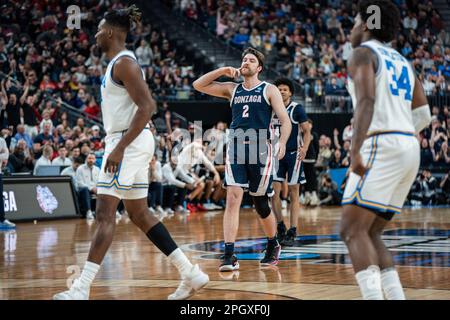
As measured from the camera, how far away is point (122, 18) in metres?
5.71

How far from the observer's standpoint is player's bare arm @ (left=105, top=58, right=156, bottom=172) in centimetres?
546

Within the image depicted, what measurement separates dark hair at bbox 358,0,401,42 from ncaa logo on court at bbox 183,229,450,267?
3.39 metres

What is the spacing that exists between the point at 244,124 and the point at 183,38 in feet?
62.3

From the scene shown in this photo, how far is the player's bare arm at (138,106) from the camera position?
17.9 ft

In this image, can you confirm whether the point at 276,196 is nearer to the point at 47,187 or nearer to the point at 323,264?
the point at 323,264

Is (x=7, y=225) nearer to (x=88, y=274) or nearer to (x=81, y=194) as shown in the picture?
(x=81, y=194)

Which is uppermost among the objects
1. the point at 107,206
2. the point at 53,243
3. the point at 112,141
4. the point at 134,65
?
the point at 134,65

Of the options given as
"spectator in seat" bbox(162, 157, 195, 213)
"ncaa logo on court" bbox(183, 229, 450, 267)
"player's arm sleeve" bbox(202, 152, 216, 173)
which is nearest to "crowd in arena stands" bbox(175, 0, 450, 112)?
"player's arm sleeve" bbox(202, 152, 216, 173)

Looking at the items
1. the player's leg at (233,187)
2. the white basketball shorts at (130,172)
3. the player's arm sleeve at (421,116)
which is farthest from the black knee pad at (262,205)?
the player's arm sleeve at (421,116)

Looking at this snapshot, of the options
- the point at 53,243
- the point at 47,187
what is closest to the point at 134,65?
the point at 53,243

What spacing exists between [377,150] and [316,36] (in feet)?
74.6

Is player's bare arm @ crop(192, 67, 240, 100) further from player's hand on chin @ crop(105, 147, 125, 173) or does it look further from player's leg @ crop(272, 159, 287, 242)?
player's hand on chin @ crop(105, 147, 125, 173)

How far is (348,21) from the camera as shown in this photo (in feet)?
89.5

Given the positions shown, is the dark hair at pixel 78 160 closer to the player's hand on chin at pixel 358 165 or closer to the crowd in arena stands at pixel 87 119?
Result: the crowd in arena stands at pixel 87 119
